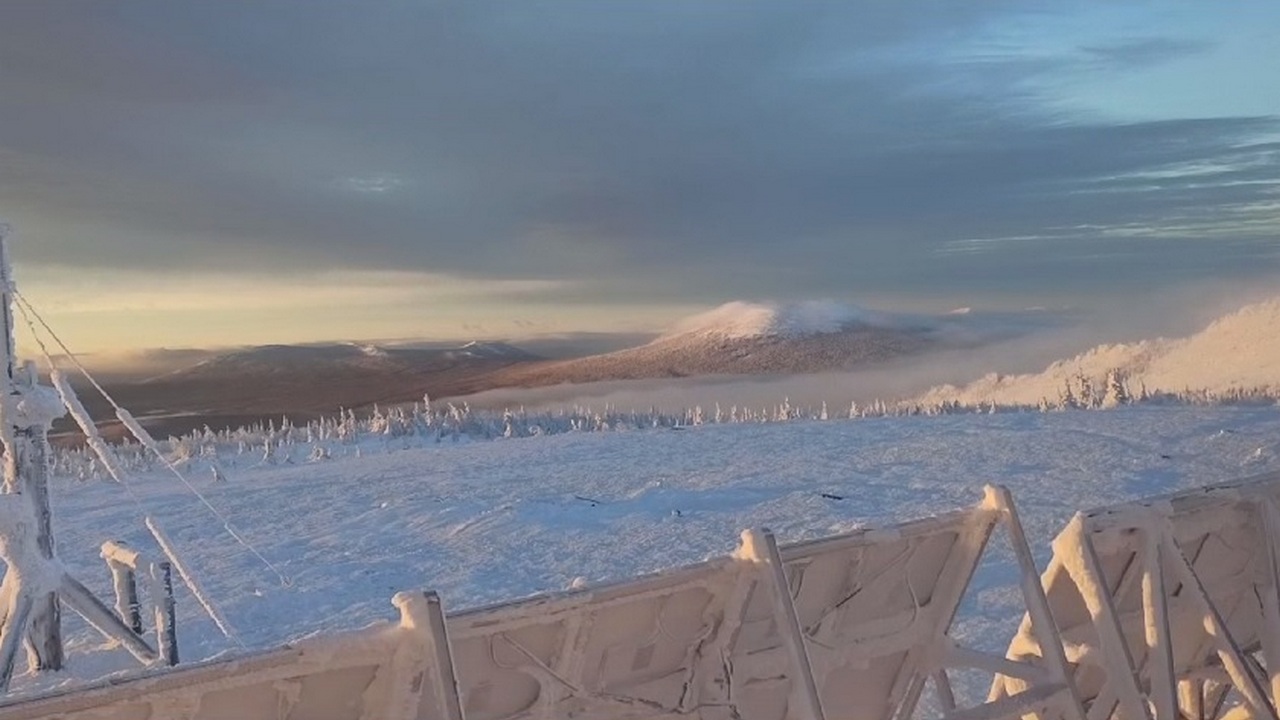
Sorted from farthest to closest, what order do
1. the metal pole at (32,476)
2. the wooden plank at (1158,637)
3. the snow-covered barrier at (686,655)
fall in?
the metal pole at (32,476), the wooden plank at (1158,637), the snow-covered barrier at (686,655)

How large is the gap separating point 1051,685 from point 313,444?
28776 millimetres

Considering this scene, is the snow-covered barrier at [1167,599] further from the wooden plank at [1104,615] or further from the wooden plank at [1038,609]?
Answer: the wooden plank at [1038,609]

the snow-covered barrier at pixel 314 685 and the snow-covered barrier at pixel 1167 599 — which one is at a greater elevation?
the snow-covered barrier at pixel 314 685

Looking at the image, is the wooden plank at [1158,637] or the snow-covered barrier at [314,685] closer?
the snow-covered barrier at [314,685]

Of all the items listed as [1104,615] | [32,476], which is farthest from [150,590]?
[1104,615]

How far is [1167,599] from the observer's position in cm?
747

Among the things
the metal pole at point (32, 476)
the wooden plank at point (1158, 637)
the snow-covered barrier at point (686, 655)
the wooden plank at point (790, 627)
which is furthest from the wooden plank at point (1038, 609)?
the metal pole at point (32, 476)

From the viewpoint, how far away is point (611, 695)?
5.84 m

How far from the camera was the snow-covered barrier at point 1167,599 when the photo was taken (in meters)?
6.81

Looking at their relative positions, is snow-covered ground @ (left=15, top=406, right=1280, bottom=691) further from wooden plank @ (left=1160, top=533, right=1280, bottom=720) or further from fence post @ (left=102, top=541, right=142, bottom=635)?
wooden plank @ (left=1160, top=533, right=1280, bottom=720)

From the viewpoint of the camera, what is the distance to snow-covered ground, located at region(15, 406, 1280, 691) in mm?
13414

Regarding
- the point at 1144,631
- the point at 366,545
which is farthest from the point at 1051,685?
the point at 366,545

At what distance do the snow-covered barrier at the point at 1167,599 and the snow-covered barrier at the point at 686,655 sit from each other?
35 cm

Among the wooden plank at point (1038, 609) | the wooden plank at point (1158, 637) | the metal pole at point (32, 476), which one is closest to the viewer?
the wooden plank at point (1038, 609)
